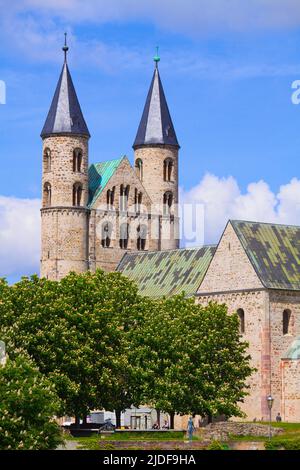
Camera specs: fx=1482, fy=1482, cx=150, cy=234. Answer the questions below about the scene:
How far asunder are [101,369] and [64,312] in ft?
14.4

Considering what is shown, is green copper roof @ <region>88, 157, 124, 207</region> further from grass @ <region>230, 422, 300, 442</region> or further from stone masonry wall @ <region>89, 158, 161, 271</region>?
grass @ <region>230, 422, 300, 442</region>

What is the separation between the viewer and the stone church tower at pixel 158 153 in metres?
146

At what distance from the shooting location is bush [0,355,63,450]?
67.6m

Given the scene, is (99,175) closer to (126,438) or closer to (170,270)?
(170,270)

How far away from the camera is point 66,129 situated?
5399 inches

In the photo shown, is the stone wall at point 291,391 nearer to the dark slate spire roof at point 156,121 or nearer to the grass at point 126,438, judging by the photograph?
the grass at point 126,438

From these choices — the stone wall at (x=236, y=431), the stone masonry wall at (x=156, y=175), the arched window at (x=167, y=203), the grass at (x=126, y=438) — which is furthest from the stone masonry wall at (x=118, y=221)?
the stone wall at (x=236, y=431)

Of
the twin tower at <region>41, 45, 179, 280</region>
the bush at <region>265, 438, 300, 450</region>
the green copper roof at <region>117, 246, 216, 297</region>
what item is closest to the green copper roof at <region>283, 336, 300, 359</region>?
the green copper roof at <region>117, 246, 216, 297</region>

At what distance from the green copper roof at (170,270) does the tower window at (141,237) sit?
7131mm

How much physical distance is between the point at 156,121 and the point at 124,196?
8.61m

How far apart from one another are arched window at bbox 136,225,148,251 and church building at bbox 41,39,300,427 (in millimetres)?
97

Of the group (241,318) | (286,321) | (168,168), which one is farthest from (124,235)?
(286,321)

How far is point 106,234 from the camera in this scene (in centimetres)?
14075
